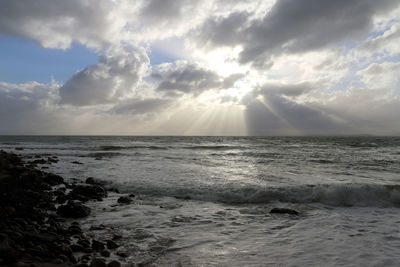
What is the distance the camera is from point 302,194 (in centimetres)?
985

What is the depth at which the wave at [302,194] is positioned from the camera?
30.5 ft

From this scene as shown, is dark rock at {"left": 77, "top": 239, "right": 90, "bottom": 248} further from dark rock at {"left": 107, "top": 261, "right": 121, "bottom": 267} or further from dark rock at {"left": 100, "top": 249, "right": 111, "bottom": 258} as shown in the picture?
dark rock at {"left": 107, "top": 261, "right": 121, "bottom": 267}

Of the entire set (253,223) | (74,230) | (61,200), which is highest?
(74,230)

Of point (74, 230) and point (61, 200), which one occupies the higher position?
point (74, 230)

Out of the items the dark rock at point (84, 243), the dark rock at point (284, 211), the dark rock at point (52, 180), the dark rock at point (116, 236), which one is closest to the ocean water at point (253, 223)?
the dark rock at point (116, 236)

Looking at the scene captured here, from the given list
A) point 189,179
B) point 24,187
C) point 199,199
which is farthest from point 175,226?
point 24,187

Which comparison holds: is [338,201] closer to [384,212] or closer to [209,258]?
[384,212]

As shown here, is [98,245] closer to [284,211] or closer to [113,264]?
[113,264]

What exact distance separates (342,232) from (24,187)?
11.2 meters

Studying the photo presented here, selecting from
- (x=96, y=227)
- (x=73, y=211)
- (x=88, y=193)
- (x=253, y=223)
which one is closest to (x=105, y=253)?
(x=96, y=227)

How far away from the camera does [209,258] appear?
454 centimetres

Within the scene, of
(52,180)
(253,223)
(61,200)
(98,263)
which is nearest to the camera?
(98,263)

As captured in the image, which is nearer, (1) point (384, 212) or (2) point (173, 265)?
(2) point (173, 265)

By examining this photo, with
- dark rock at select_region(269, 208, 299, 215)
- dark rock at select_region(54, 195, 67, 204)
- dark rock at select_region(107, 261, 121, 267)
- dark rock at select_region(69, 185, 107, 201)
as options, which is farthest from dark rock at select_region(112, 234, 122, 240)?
dark rock at select_region(269, 208, 299, 215)
